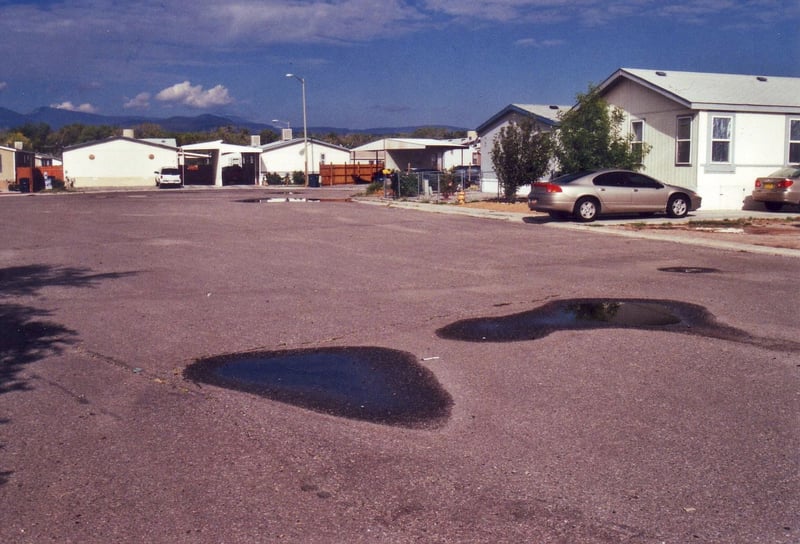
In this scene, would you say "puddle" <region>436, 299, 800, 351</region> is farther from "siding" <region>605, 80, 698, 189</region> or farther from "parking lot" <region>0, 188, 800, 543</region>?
"siding" <region>605, 80, 698, 189</region>

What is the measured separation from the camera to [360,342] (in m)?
9.34

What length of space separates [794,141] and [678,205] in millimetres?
6358

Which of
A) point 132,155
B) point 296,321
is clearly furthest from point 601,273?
point 132,155

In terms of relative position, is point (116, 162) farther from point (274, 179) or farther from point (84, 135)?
point (84, 135)

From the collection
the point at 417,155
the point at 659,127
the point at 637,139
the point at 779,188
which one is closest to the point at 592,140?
the point at 659,127

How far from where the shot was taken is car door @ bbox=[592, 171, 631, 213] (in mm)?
23719

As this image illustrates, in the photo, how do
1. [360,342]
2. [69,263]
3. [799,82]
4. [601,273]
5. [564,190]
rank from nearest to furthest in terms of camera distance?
[360,342] → [601,273] → [69,263] → [564,190] → [799,82]

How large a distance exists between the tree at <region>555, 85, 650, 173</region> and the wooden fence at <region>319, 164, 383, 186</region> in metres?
40.2

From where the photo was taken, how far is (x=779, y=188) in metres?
25.8

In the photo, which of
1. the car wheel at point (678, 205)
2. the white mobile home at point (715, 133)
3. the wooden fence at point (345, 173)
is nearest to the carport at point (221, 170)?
the wooden fence at point (345, 173)

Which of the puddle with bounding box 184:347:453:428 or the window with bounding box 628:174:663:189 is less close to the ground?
the window with bounding box 628:174:663:189

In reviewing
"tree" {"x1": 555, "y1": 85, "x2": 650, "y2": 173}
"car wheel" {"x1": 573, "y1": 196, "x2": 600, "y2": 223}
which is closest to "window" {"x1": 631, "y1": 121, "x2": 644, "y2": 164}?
"tree" {"x1": 555, "y1": 85, "x2": 650, "y2": 173}

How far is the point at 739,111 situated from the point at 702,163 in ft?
6.66

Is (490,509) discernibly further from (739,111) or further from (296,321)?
(739,111)
